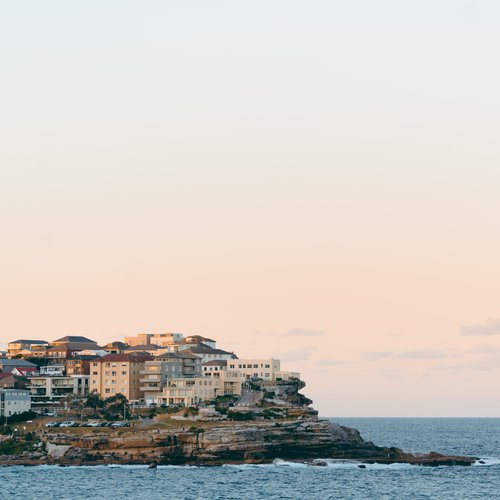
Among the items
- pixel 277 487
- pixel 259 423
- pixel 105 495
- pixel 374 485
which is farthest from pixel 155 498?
pixel 259 423

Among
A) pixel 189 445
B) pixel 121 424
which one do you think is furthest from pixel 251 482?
pixel 121 424

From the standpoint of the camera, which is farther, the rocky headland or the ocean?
the rocky headland

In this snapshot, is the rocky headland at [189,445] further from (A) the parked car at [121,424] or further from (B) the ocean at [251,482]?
(B) the ocean at [251,482]

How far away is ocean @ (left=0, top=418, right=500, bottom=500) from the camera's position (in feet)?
500

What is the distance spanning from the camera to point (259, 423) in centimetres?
19288

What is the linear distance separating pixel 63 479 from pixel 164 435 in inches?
888

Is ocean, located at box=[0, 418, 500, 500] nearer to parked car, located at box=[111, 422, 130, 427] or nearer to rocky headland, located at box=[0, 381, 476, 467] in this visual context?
rocky headland, located at box=[0, 381, 476, 467]

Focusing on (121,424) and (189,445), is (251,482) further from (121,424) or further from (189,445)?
(121,424)

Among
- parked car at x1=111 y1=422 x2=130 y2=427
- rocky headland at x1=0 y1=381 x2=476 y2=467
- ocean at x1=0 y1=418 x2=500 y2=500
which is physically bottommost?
ocean at x1=0 y1=418 x2=500 y2=500

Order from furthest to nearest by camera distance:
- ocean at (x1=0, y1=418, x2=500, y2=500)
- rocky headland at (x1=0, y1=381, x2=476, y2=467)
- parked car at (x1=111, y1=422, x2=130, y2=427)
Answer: parked car at (x1=111, y1=422, x2=130, y2=427)
rocky headland at (x1=0, y1=381, x2=476, y2=467)
ocean at (x1=0, y1=418, x2=500, y2=500)

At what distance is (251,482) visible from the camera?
538 feet

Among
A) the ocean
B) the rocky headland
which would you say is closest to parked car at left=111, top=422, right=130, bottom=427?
the rocky headland

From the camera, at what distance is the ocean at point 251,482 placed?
15250 centimetres

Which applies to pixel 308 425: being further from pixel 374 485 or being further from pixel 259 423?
pixel 374 485
